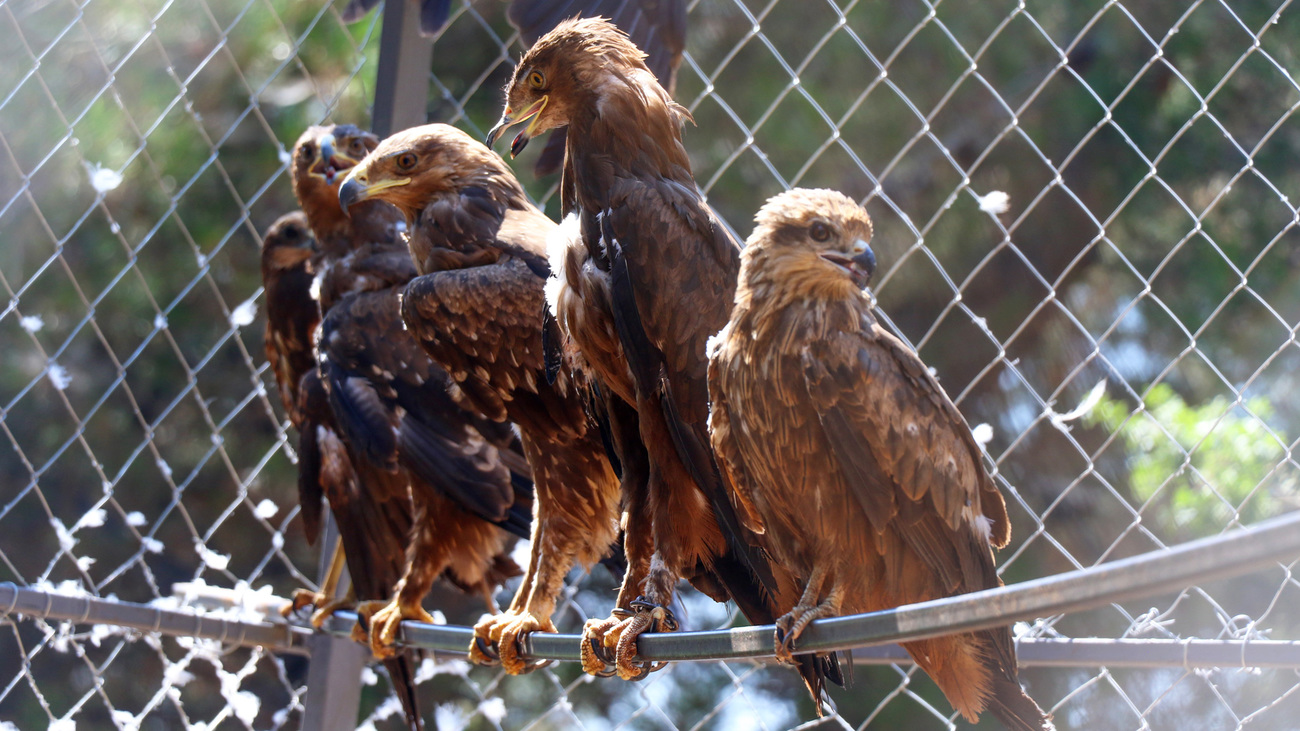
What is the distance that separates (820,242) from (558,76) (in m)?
0.67

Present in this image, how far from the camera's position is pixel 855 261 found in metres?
1.61

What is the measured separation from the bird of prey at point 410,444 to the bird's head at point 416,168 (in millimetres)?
364

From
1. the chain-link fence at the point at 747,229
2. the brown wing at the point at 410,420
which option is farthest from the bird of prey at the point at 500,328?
the chain-link fence at the point at 747,229

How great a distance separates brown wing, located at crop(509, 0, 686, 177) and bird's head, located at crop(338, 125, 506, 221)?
305mm

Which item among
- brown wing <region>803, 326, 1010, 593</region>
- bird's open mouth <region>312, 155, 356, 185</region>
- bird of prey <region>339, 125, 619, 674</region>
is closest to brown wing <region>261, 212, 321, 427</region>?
bird's open mouth <region>312, 155, 356, 185</region>

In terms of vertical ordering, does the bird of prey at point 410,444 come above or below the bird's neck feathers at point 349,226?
below

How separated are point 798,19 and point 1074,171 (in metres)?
1.43

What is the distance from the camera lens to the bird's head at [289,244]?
10.2 ft

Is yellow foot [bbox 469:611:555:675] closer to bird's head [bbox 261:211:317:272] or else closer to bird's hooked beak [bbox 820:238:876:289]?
bird's hooked beak [bbox 820:238:876:289]

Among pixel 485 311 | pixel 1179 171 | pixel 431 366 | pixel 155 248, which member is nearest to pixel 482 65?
pixel 155 248

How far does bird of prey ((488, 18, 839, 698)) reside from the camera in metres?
1.84

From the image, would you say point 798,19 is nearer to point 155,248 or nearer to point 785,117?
point 785,117

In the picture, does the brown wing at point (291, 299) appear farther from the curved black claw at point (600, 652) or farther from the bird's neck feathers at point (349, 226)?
the curved black claw at point (600, 652)

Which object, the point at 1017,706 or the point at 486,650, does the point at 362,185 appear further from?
the point at 1017,706
